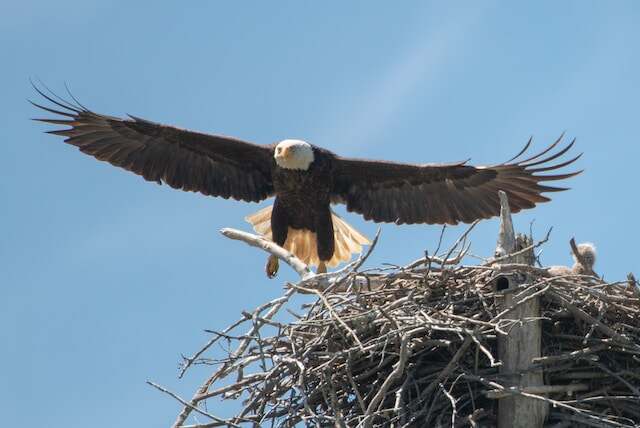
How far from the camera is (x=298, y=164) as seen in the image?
10500 millimetres

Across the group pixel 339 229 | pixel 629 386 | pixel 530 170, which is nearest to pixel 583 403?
pixel 629 386

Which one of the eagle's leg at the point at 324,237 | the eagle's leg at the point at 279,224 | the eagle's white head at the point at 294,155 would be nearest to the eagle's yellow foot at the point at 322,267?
the eagle's leg at the point at 324,237

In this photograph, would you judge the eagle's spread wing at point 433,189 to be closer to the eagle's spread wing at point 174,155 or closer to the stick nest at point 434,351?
the eagle's spread wing at point 174,155

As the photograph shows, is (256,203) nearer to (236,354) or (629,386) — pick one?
(236,354)

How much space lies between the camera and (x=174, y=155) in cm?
1111

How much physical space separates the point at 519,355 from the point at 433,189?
3.64 meters

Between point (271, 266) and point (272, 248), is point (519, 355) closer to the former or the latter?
point (272, 248)

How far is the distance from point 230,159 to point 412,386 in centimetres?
420

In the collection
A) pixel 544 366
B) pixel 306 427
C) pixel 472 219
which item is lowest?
pixel 306 427

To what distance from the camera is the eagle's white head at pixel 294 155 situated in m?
10.4

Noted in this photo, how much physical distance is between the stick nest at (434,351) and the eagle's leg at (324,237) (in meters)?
3.09

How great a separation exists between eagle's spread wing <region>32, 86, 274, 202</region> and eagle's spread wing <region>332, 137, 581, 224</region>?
2.42 ft

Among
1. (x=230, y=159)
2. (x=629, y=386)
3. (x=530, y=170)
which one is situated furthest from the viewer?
(x=230, y=159)

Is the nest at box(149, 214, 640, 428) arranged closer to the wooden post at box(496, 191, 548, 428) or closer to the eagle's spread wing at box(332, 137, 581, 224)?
the wooden post at box(496, 191, 548, 428)
